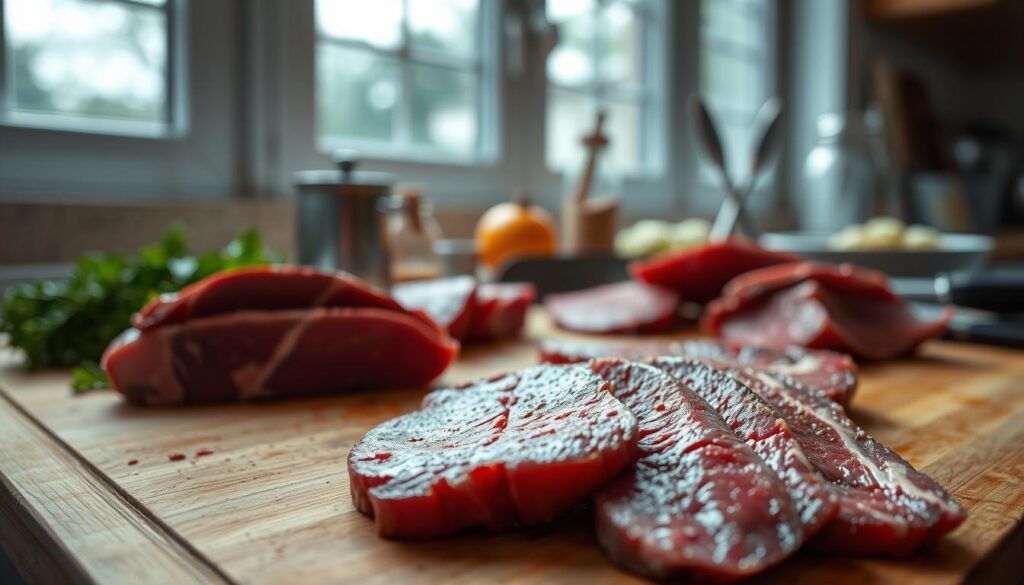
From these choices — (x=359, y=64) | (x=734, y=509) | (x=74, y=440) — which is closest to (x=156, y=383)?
(x=74, y=440)

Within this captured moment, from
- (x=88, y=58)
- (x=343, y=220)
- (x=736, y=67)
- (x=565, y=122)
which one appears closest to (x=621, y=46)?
(x=565, y=122)

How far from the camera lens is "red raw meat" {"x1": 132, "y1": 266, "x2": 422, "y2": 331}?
40.7 inches

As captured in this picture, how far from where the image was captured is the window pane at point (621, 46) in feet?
10.5

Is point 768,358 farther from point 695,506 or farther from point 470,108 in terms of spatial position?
point 470,108

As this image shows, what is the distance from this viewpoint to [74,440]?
0.84 meters

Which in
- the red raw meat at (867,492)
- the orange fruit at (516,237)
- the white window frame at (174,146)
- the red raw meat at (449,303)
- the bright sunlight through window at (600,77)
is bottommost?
the red raw meat at (867,492)

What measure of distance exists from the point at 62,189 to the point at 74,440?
1155 millimetres

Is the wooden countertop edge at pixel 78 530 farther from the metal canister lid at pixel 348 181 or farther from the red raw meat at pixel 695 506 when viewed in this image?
the metal canister lid at pixel 348 181

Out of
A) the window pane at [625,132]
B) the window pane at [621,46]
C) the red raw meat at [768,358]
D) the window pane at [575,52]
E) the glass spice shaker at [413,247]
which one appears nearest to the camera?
the red raw meat at [768,358]

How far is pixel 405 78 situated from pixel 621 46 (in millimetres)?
1221

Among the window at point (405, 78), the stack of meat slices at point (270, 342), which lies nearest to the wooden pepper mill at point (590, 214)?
the window at point (405, 78)

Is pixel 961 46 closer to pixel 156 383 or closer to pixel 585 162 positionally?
pixel 585 162

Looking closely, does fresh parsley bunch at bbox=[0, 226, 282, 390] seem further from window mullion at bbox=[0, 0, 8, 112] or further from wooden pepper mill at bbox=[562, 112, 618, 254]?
wooden pepper mill at bbox=[562, 112, 618, 254]

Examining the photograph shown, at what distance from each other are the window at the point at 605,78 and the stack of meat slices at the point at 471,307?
1.33m
